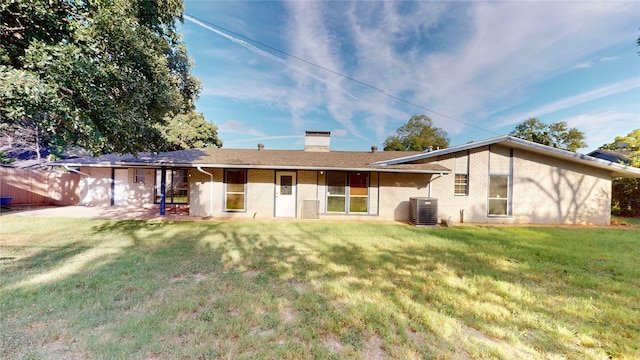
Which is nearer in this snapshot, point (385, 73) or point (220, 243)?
point (220, 243)

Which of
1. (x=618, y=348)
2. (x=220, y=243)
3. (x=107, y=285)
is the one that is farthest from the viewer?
(x=220, y=243)

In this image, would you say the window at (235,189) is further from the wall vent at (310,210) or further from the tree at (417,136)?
the tree at (417,136)

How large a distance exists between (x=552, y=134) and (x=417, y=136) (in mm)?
15763

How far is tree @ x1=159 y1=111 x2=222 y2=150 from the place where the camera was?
19.1 meters

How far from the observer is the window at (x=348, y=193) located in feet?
34.2

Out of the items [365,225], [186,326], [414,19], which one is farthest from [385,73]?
[186,326]

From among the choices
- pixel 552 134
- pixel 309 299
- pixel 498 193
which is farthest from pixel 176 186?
pixel 552 134

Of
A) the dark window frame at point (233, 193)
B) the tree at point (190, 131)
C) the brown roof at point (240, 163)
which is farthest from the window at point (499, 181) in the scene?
the tree at point (190, 131)

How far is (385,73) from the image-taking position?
15539 millimetres

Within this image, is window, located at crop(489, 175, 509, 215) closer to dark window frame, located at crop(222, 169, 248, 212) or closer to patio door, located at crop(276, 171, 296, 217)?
patio door, located at crop(276, 171, 296, 217)

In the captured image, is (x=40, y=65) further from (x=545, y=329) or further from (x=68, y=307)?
(x=545, y=329)

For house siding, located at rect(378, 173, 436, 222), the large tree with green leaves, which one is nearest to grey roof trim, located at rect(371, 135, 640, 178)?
house siding, located at rect(378, 173, 436, 222)

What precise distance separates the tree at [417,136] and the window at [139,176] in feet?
90.6

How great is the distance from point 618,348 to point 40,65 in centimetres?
913
